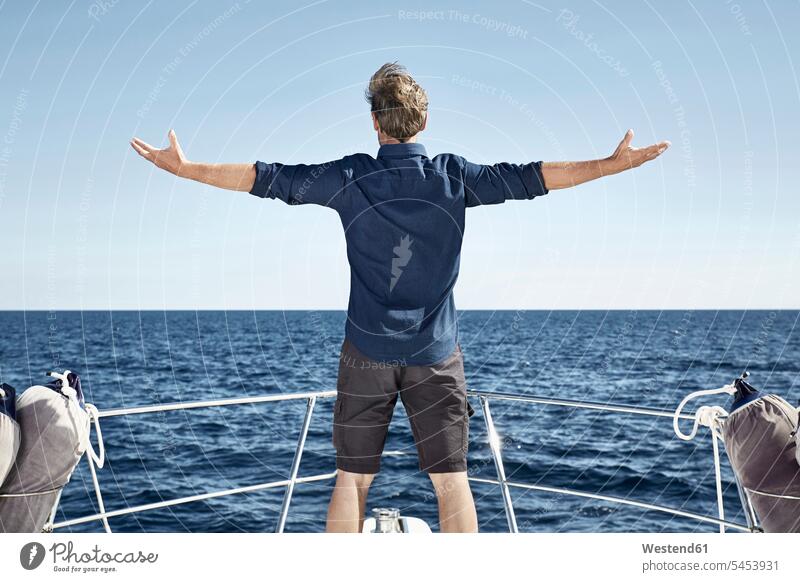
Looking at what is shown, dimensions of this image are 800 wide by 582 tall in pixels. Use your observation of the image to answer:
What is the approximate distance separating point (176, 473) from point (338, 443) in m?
10.6

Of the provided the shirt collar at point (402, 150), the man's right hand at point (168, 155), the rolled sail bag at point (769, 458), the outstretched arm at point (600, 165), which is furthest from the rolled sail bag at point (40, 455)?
the rolled sail bag at point (769, 458)

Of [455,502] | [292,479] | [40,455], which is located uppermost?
[40,455]

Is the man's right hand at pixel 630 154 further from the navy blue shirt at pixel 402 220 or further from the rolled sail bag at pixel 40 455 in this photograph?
the rolled sail bag at pixel 40 455

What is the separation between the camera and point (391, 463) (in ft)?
39.6

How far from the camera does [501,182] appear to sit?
221 cm

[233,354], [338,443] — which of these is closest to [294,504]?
[338,443]

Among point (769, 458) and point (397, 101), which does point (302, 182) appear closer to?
point (397, 101)

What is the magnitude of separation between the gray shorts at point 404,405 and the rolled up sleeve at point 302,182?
43 centimetres

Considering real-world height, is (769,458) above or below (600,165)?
below

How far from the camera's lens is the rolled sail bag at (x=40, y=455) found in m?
2.20

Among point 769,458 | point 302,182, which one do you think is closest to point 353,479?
point 302,182

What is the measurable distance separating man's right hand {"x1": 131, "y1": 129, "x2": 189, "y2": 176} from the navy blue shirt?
22cm

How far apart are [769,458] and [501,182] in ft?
3.65
